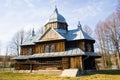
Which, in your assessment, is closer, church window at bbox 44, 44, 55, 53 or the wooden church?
the wooden church

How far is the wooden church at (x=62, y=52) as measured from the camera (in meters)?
24.3

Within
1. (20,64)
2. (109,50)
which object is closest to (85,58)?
(20,64)

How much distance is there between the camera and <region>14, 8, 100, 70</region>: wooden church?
2427 cm

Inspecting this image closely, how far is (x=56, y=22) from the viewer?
29703 mm

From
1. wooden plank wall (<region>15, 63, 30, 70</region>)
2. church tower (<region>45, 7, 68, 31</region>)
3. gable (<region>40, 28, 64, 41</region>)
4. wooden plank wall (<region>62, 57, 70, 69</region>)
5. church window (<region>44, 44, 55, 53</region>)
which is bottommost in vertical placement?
wooden plank wall (<region>15, 63, 30, 70</region>)

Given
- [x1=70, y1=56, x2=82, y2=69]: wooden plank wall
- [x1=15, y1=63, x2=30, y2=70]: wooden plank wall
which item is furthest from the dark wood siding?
[x1=15, y1=63, x2=30, y2=70]: wooden plank wall

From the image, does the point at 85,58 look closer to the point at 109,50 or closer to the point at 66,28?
the point at 66,28

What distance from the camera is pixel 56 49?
1032 inches

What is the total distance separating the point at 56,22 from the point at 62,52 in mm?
6722

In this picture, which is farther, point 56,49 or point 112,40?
point 112,40

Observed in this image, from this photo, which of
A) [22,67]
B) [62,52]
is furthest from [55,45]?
[22,67]

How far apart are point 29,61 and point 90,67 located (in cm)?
999

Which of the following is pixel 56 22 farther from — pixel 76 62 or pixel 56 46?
pixel 76 62

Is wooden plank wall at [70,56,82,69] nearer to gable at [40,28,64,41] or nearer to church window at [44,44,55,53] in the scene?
church window at [44,44,55,53]
